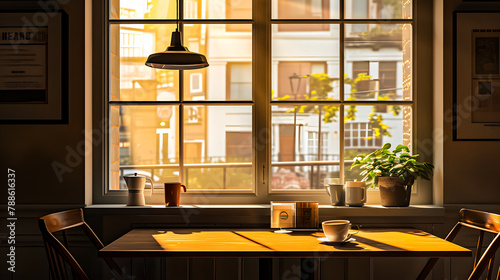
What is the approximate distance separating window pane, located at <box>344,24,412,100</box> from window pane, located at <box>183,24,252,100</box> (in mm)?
705

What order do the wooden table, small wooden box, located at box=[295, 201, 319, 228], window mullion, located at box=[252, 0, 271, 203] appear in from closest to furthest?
1. the wooden table
2. small wooden box, located at box=[295, 201, 319, 228]
3. window mullion, located at box=[252, 0, 271, 203]

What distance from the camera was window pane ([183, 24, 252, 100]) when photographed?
→ 11.5ft

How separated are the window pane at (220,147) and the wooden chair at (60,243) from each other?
2.61 feet

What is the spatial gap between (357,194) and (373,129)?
1.68 ft

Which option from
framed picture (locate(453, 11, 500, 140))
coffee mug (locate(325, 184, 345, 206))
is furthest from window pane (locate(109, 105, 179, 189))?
framed picture (locate(453, 11, 500, 140))

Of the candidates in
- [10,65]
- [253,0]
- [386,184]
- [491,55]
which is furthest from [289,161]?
[10,65]

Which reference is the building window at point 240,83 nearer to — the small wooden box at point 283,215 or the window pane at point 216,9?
the window pane at point 216,9

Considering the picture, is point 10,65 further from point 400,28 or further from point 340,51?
point 400,28

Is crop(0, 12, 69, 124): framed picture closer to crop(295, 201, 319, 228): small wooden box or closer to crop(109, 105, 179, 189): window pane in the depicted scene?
crop(109, 105, 179, 189): window pane

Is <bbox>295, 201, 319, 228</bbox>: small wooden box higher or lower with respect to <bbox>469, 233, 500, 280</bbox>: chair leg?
higher

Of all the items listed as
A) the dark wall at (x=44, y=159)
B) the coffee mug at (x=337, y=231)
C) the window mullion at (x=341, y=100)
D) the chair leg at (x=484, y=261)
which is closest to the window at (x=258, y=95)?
the window mullion at (x=341, y=100)

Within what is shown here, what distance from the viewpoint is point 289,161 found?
11.4 ft

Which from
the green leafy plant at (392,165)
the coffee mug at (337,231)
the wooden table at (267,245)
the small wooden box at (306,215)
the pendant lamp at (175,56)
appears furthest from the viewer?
the green leafy plant at (392,165)

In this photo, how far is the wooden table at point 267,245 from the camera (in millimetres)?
2416
